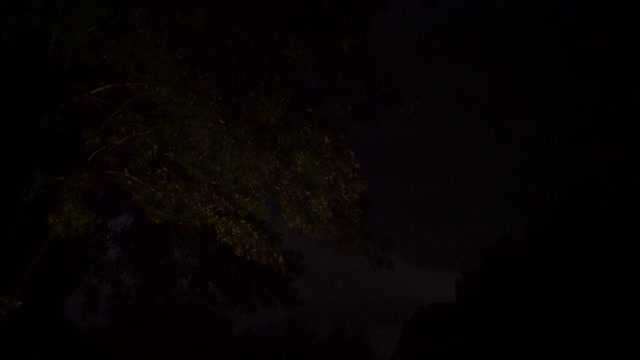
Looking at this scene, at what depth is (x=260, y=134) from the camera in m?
11.1

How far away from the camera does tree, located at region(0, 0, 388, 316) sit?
34.7ft

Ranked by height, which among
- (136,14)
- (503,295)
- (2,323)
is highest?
(503,295)

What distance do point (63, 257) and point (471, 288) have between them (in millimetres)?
28749

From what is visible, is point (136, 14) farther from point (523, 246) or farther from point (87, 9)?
point (523, 246)

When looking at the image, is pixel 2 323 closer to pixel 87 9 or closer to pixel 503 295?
pixel 87 9

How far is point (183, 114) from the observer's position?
10.9 metres

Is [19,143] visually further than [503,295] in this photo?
No

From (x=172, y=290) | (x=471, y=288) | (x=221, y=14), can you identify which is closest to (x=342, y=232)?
(x=221, y=14)

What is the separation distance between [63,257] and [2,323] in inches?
132

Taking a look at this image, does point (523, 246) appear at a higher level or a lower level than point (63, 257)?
higher

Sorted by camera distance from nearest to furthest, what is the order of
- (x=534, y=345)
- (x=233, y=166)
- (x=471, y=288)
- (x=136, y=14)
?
(x=136, y=14) < (x=233, y=166) < (x=534, y=345) < (x=471, y=288)

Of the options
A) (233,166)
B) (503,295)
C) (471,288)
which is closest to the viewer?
(233,166)

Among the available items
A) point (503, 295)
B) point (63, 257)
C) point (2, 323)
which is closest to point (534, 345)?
point (503, 295)

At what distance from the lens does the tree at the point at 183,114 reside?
1058cm
